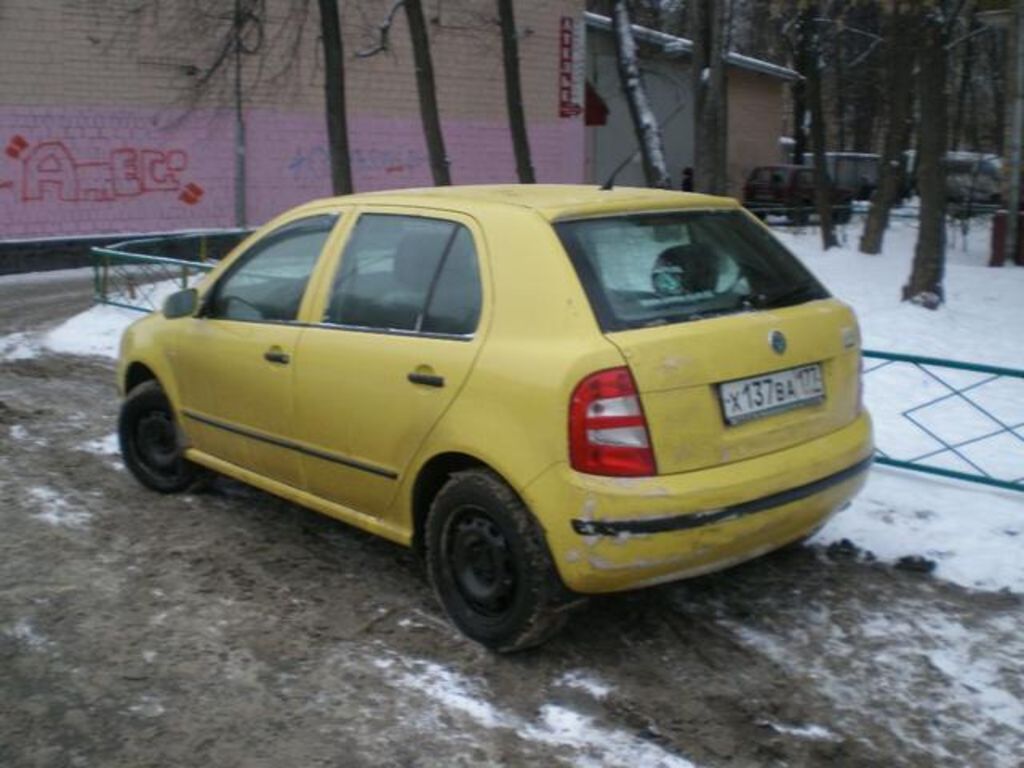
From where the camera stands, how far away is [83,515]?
18.4ft

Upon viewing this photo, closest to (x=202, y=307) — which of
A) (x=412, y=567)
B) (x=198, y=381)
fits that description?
(x=198, y=381)

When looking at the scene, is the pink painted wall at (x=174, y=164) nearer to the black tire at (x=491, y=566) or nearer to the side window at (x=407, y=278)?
the side window at (x=407, y=278)

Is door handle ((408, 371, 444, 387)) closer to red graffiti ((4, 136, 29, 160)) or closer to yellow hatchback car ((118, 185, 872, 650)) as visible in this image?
yellow hatchback car ((118, 185, 872, 650))

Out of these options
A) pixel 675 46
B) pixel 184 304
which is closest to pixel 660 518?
pixel 184 304

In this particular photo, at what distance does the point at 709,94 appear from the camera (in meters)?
14.2

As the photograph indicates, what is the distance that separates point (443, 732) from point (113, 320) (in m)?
Answer: 9.28

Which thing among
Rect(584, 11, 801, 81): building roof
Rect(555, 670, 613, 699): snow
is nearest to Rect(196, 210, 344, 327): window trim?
Rect(555, 670, 613, 699): snow

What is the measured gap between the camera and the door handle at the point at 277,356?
478cm

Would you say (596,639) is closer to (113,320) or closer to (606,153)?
(113,320)

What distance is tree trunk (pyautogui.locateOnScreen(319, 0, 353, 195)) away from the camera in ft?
47.5

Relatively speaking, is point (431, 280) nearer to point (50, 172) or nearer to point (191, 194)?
point (50, 172)

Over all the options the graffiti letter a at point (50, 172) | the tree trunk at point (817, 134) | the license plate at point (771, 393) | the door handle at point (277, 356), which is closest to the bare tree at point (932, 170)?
the tree trunk at point (817, 134)

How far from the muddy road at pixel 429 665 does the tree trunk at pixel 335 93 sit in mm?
9953

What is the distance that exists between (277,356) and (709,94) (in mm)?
10573
